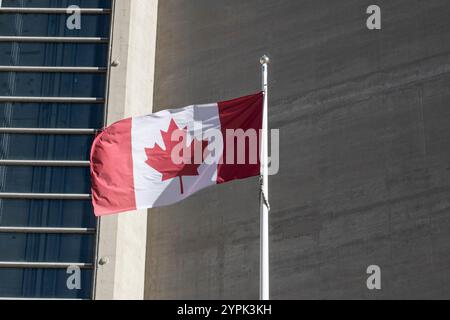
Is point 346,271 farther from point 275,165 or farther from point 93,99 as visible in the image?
point 93,99

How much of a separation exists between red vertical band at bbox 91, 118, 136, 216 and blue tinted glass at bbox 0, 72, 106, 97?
40.0 ft

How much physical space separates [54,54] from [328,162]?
29.4ft

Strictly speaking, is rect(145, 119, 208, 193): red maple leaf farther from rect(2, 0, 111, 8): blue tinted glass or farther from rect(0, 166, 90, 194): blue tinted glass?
rect(2, 0, 111, 8): blue tinted glass

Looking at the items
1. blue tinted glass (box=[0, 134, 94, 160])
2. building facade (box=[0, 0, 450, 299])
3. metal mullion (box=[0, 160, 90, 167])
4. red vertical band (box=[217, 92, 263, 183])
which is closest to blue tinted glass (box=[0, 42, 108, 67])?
building facade (box=[0, 0, 450, 299])

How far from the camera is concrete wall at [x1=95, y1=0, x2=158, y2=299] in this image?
106 ft

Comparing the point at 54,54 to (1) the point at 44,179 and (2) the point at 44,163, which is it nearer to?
(2) the point at 44,163

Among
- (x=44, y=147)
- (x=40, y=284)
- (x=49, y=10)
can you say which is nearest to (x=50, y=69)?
(x=49, y=10)

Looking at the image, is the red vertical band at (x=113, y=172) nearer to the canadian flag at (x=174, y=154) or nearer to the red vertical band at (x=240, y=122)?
the canadian flag at (x=174, y=154)

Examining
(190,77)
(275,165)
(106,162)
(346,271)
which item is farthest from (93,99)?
(106,162)

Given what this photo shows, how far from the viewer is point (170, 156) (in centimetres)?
2217

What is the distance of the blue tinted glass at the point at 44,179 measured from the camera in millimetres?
33750

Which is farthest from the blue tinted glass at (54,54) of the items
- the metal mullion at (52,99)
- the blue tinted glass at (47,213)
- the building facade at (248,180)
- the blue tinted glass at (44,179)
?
the blue tinted glass at (47,213)
